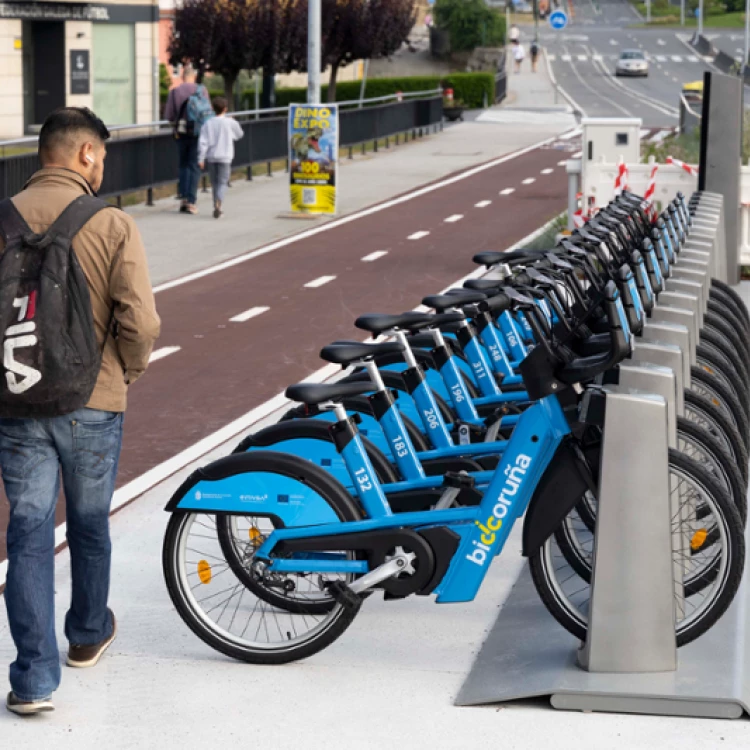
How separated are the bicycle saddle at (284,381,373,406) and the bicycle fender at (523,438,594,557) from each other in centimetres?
79

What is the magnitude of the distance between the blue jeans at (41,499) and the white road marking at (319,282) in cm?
1123

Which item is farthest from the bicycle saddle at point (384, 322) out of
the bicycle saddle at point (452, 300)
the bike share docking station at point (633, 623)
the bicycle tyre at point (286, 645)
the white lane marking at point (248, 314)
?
the white lane marking at point (248, 314)

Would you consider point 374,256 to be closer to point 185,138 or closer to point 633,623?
point 185,138

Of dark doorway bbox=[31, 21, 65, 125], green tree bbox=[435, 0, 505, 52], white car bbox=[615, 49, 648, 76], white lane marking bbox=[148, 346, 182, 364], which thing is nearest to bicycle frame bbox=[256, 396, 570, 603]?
white lane marking bbox=[148, 346, 182, 364]

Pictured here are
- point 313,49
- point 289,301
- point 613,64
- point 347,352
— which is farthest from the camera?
point 613,64

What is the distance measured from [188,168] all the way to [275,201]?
103 inches

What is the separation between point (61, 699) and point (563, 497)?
71.7 inches

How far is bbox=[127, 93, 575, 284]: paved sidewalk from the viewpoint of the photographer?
62.5 feet

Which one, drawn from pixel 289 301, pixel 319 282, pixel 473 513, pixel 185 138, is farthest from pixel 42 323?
pixel 185 138

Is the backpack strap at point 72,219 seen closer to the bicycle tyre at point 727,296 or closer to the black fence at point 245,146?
the bicycle tyre at point 727,296

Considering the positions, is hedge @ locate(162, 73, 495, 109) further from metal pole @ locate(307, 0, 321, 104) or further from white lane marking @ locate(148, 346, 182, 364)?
white lane marking @ locate(148, 346, 182, 364)

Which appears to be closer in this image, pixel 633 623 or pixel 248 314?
pixel 633 623

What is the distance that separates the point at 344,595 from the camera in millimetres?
5309

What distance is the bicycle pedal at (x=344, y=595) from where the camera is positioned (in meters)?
5.31
